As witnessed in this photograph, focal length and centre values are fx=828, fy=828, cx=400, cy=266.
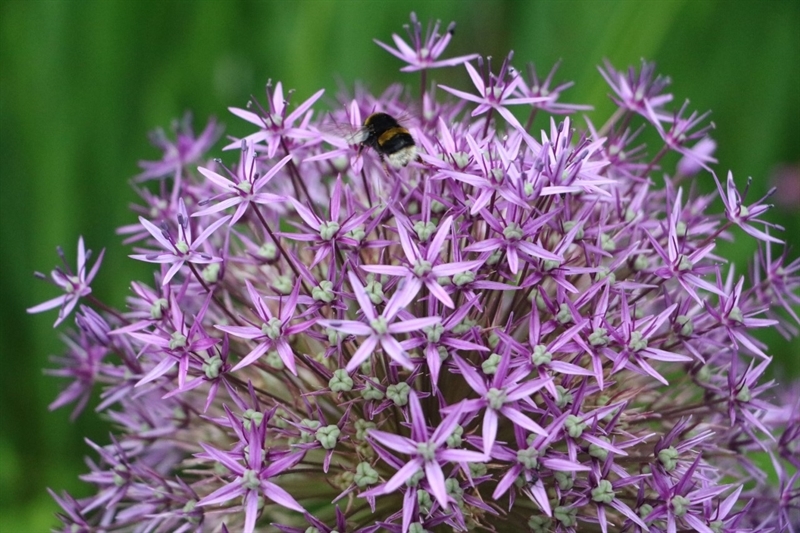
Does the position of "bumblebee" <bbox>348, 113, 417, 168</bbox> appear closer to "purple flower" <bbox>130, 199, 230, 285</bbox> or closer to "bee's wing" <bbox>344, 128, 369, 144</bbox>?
"bee's wing" <bbox>344, 128, 369, 144</bbox>

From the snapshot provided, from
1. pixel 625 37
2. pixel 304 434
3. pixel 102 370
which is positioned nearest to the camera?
pixel 304 434

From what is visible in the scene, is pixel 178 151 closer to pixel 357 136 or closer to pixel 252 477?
pixel 357 136

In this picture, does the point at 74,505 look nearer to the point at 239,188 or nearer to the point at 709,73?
the point at 239,188

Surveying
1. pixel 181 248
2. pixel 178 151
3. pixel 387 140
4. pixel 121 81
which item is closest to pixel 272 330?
pixel 181 248

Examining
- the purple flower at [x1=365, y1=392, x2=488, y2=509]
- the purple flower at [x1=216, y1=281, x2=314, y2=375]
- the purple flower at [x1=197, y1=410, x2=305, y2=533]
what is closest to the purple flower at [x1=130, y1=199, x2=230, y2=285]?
the purple flower at [x1=216, y1=281, x2=314, y2=375]

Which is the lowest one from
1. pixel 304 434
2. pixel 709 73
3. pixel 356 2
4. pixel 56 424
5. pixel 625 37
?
pixel 56 424

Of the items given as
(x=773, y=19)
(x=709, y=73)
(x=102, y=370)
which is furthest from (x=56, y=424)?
(x=773, y=19)
